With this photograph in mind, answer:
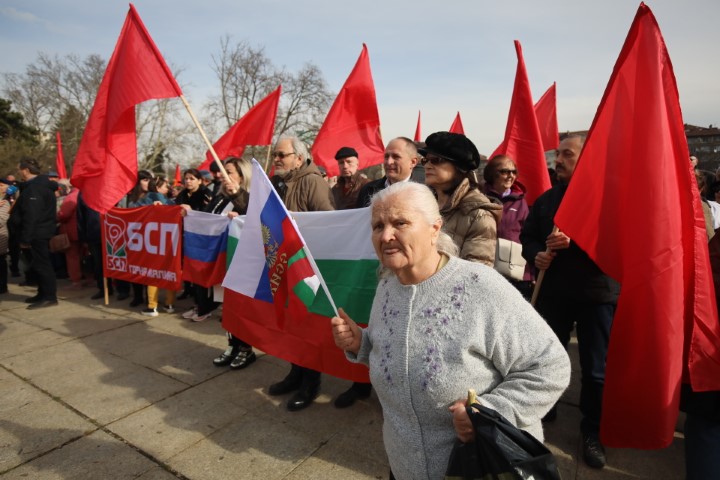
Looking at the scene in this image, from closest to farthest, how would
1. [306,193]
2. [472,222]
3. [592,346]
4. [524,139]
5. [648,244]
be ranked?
[648,244], [472,222], [592,346], [306,193], [524,139]

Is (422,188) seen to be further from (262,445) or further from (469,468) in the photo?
(262,445)

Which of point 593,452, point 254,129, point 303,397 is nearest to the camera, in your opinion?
point 593,452

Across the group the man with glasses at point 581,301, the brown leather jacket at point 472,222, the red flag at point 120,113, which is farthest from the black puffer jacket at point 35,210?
the man with glasses at point 581,301

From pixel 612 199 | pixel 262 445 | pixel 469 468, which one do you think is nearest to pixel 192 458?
pixel 262 445

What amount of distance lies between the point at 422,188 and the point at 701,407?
1.76m

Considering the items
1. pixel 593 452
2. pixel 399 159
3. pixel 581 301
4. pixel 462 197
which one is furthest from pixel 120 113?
pixel 593 452

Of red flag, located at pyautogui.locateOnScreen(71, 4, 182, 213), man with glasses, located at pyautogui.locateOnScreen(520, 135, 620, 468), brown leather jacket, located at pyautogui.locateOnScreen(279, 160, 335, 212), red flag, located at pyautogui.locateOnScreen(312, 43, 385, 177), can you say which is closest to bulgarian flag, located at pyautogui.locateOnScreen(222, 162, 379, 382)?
brown leather jacket, located at pyautogui.locateOnScreen(279, 160, 335, 212)

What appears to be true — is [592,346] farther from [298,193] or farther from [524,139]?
[298,193]

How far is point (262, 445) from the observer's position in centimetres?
286

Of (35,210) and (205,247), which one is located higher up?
(35,210)

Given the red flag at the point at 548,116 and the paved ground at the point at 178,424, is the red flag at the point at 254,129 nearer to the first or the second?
the paved ground at the point at 178,424

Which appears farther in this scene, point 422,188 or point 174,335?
point 174,335

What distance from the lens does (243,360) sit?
4.12 meters

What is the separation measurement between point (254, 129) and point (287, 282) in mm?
4269
